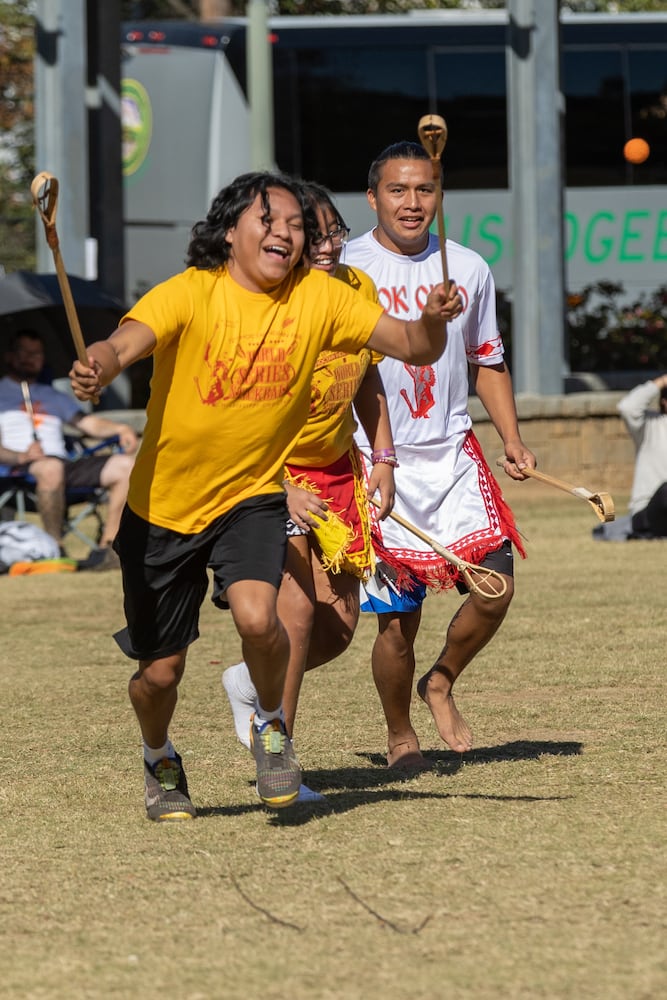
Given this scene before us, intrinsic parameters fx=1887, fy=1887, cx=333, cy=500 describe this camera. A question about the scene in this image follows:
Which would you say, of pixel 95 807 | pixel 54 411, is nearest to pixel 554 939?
pixel 95 807

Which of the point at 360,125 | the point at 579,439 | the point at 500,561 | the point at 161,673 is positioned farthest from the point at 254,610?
the point at 360,125

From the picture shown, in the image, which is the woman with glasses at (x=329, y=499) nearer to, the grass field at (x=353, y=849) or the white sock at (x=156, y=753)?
the white sock at (x=156, y=753)

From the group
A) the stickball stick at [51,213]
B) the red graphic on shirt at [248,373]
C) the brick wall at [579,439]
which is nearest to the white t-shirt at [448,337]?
the red graphic on shirt at [248,373]

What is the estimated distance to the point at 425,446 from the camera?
6328 mm

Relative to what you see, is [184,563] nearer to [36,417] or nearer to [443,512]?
[443,512]

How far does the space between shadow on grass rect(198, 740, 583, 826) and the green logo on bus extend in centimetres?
1850

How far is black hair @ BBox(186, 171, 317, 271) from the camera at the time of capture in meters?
5.14

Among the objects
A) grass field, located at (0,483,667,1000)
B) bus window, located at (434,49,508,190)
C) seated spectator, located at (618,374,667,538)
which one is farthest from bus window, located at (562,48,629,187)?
grass field, located at (0,483,667,1000)

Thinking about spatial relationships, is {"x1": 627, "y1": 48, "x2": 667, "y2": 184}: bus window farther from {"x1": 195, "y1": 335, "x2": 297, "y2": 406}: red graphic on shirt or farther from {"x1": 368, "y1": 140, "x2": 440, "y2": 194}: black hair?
{"x1": 195, "y1": 335, "x2": 297, "y2": 406}: red graphic on shirt

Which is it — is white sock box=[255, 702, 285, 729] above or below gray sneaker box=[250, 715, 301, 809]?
above

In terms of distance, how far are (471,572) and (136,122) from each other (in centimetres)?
1896

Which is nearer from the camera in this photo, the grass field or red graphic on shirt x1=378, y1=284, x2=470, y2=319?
the grass field

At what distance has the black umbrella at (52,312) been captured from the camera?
1344 cm

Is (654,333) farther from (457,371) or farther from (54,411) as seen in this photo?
(457,371)
